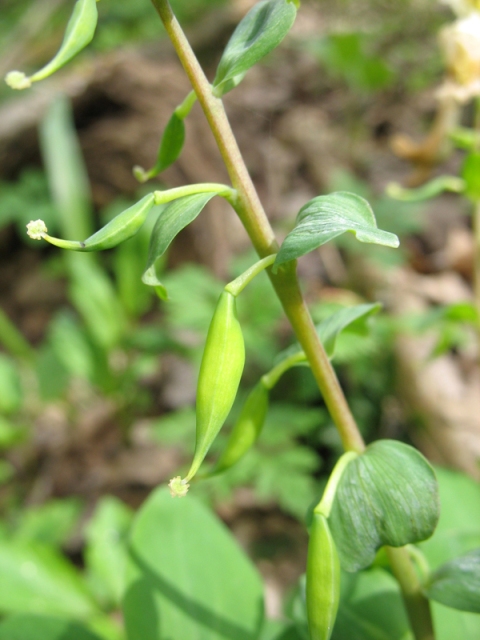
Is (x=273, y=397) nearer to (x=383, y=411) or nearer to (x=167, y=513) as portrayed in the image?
(x=383, y=411)

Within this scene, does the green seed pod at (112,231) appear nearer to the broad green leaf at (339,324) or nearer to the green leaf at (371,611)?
the broad green leaf at (339,324)

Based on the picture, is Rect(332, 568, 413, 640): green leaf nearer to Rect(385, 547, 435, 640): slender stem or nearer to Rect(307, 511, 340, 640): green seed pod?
Rect(385, 547, 435, 640): slender stem

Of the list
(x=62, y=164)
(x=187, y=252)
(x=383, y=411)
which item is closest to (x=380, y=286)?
(x=383, y=411)

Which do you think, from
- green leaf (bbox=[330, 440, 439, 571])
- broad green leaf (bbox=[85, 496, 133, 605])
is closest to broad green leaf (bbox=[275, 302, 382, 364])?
green leaf (bbox=[330, 440, 439, 571])

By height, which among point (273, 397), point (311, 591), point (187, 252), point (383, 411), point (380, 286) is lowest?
point (383, 411)

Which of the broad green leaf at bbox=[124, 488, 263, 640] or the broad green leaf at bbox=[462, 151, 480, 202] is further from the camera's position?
the broad green leaf at bbox=[462, 151, 480, 202]

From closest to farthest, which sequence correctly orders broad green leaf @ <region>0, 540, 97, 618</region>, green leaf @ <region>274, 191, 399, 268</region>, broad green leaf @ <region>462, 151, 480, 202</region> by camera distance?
green leaf @ <region>274, 191, 399, 268</region> → broad green leaf @ <region>462, 151, 480, 202</region> → broad green leaf @ <region>0, 540, 97, 618</region>
